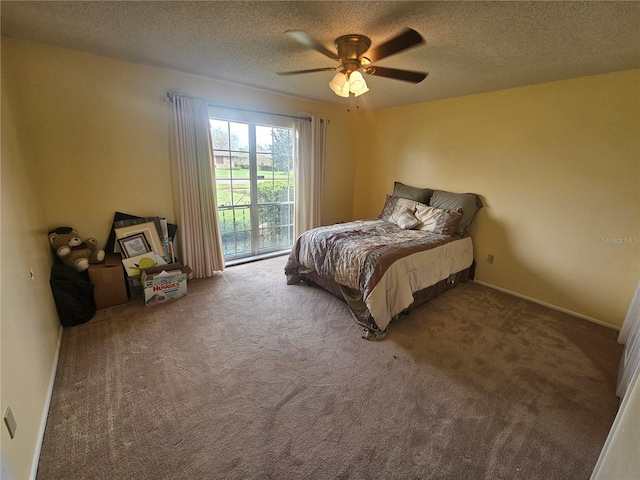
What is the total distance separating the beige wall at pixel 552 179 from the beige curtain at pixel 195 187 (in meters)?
2.82

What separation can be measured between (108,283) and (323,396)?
2.25m

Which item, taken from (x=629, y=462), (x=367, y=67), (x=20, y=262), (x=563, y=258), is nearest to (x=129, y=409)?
(x=20, y=262)

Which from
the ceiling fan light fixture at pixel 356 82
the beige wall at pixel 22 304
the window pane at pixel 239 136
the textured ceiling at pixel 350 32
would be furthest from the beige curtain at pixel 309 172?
the beige wall at pixel 22 304

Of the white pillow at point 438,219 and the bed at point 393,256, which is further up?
the white pillow at point 438,219

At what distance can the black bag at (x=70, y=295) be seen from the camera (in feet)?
7.35

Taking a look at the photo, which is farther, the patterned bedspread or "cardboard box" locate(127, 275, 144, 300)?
"cardboard box" locate(127, 275, 144, 300)

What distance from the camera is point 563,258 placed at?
9.24 feet

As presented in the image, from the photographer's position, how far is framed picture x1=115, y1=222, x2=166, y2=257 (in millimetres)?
2770

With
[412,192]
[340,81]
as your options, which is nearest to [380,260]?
[340,81]

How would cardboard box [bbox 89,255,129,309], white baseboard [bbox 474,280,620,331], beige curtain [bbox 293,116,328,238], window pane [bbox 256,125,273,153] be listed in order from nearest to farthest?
cardboard box [bbox 89,255,129,309] → white baseboard [bbox 474,280,620,331] → window pane [bbox 256,125,273,153] → beige curtain [bbox 293,116,328,238]

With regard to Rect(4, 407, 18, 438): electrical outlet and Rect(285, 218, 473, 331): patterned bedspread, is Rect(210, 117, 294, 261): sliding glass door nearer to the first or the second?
Rect(285, 218, 473, 331): patterned bedspread

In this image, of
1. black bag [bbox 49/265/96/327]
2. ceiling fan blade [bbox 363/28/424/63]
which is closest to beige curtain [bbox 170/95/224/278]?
black bag [bbox 49/265/96/327]

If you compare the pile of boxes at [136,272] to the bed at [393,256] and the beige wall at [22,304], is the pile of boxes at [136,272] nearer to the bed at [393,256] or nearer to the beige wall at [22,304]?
the beige wall at [22,304]

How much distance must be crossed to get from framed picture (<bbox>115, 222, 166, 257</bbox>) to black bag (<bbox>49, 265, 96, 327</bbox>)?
1.70ft
